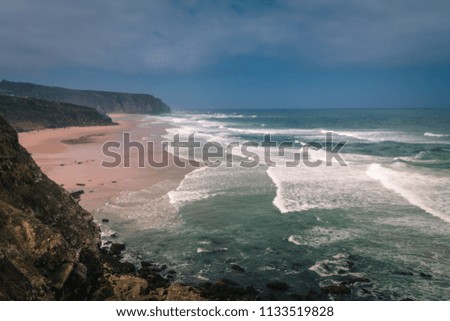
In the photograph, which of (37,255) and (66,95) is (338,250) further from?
(66,95)

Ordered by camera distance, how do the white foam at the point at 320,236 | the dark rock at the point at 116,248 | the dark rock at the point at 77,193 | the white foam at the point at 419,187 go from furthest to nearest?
the dark rock at the point at 77,193 → the white foam at the point at 419,187 → the white foam at the point at 320,236 → the dark rock at the point at 116,248

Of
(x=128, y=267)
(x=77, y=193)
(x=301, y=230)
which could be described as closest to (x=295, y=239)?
(x=301, y=230)

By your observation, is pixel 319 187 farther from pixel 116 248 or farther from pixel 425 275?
pixel 116 248

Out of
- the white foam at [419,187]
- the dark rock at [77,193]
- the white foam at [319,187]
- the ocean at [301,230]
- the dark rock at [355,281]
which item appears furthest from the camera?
the dark rock at [77,193]

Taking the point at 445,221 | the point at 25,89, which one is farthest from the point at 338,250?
the point at 25,89

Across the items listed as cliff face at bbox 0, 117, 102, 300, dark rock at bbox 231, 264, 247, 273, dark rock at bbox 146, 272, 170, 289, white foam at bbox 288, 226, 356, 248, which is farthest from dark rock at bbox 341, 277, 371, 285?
cliff face at bbox 0, 117, 102, 300

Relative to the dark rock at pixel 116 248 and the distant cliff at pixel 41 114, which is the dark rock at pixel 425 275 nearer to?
the dark rock at pixel 116 248

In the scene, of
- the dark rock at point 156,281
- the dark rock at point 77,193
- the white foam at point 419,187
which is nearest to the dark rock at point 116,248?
the dark rock at point 156,281
